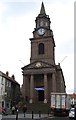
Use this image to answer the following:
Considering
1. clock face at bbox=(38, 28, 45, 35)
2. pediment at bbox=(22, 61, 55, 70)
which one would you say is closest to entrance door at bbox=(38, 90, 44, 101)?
pediment at bbox=(22, 61, 55, 70)

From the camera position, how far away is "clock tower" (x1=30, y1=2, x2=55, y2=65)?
72.3m

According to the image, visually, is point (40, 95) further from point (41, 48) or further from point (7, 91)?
point (41, 48)

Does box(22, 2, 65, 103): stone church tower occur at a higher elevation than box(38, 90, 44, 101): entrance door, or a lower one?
higher

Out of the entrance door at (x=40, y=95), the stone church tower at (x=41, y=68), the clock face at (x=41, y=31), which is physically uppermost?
the clock face at (x=41, y=31)

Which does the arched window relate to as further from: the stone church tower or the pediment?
the pediment

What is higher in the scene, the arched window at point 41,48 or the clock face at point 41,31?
the clock face at point 41,31

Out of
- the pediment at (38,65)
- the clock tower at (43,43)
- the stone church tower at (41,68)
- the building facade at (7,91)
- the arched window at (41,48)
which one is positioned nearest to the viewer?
the building facade at (7,91)

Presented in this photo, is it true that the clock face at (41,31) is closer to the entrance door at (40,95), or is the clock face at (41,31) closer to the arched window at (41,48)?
the arched window at (41,48)

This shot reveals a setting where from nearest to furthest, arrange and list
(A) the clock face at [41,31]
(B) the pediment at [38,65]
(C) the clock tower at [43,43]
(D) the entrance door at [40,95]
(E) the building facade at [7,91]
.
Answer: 1. (E) the building facade at [7,91]
2. (B) the pediment at [38,65]
3. (D) the entrance door at [40,95]
4. (C) the clock tower at [43,43]
5. (A) the clock face at [41,31]

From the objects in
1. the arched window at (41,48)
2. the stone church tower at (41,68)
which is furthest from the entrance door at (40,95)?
the arched window at (41,48)

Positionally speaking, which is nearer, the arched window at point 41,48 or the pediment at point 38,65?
the pediment at point 38,65

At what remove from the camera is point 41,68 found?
225ft

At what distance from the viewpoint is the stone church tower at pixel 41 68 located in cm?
6769

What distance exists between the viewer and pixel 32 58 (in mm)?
73500
